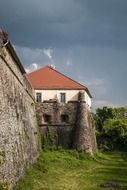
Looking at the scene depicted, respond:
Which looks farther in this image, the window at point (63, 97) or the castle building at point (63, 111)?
the window at point (63, 97)

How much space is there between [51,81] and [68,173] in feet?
45.9

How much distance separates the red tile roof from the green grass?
659cm

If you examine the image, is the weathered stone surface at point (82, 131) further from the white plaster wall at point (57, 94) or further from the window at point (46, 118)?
the window at point (46, 118)

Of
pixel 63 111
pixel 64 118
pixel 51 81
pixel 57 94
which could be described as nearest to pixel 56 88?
pixel 57 94

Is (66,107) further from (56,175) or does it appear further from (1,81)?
(1,81)

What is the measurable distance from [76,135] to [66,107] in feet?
9.63

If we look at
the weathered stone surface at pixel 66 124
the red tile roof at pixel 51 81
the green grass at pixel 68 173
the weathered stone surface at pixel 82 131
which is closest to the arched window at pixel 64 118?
the weathered stone surface at pixel 66 124

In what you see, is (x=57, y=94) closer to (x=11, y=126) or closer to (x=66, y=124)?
(x=66, y=124)

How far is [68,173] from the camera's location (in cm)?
2519

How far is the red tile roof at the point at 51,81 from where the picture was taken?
3706cm

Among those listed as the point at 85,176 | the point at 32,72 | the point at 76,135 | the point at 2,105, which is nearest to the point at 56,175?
the point at 85,176

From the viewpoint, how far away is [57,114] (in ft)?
118

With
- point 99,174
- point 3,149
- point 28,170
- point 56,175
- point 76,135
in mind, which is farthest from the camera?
point 76,135

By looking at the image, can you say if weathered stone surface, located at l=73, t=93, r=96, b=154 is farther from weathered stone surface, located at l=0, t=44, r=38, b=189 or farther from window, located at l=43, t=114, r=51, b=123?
weathered stone surface, located at l=0, t=44, r=38, b=189
